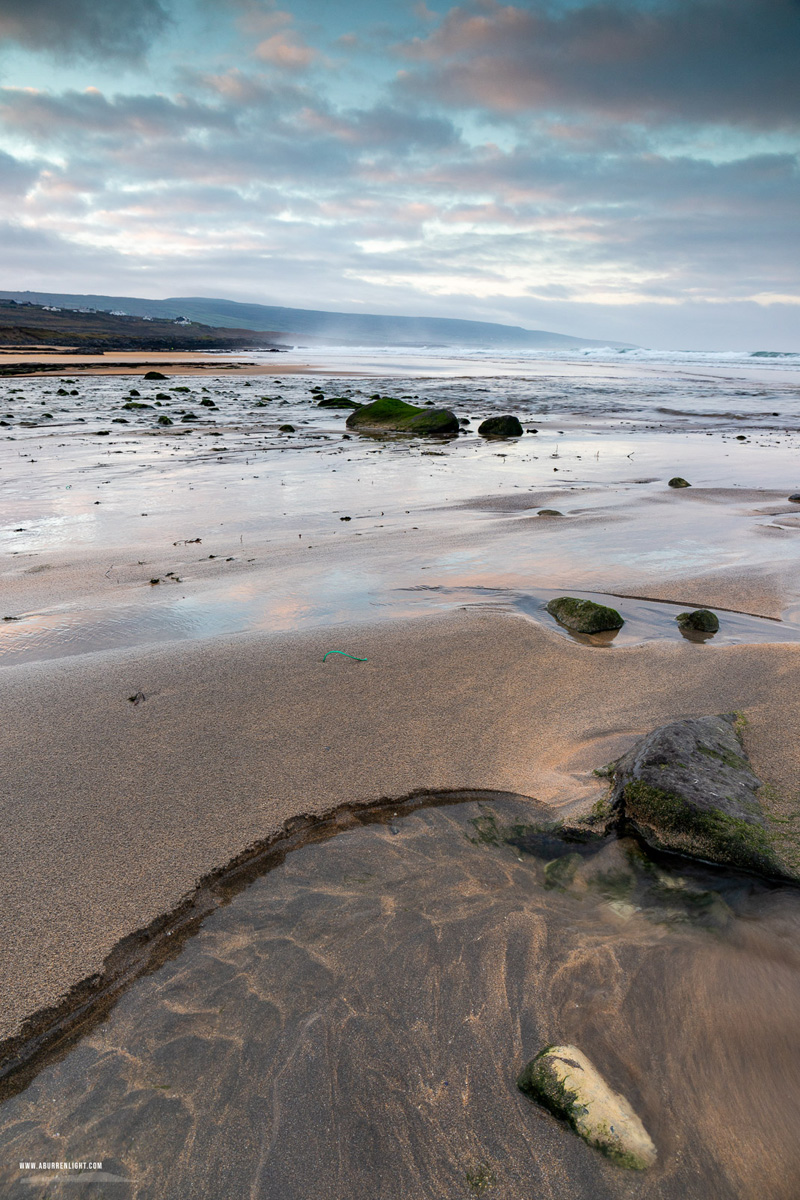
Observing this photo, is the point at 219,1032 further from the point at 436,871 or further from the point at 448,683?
the point at 448,683

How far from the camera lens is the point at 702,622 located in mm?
4316

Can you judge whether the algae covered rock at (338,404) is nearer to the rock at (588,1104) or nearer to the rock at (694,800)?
the rock at (694,800)

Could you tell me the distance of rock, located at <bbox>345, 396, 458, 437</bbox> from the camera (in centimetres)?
1448

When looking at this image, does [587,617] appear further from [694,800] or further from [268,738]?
[268,738]

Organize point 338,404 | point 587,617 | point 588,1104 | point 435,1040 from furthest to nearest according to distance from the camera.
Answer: point 338,404 → point 587,617 → point 435,1040 → point 588,1104

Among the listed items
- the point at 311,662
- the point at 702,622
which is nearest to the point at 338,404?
the point at 702,622

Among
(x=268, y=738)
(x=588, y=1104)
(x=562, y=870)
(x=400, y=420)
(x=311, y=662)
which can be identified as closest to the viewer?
(x=588, y=1104)

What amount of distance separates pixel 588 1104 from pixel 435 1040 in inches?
16.4

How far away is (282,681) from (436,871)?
1568 millimetres

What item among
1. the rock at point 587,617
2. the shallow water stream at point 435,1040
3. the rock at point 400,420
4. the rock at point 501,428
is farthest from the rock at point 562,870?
the rock at point 400,420

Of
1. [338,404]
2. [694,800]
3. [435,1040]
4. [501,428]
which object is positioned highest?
[338,404]

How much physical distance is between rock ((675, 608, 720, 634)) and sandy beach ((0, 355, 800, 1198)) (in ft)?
0.34

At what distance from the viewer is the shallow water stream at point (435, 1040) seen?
1.50 meters

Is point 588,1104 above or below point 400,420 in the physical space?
below
